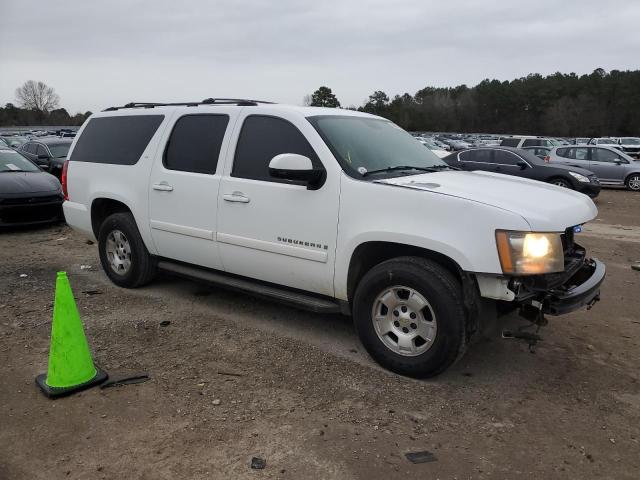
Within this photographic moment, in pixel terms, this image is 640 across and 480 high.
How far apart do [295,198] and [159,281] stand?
2655 millimetres

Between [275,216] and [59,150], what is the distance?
11.8 m

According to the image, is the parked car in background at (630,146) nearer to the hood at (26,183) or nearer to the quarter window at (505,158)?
the quarter window at (505,158)

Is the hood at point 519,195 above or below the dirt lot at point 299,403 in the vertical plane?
above

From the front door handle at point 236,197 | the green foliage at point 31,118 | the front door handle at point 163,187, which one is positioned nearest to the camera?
the front door handle at point 236,197

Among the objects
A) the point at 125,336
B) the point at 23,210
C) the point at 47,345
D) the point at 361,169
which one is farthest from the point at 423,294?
the point at 23,210

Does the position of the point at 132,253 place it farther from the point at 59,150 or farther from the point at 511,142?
the point at 511,142

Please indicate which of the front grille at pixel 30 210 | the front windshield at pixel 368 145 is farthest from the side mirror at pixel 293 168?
the front grille at pixel 30 210

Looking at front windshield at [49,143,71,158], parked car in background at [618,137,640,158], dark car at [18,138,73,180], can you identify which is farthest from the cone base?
parked car in background at [618,137,640,158]

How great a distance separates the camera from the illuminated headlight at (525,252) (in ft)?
10.7

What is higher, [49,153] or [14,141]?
[49,153]

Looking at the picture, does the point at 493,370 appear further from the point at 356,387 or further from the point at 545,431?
the point at 356,387

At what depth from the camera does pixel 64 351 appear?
3553mm

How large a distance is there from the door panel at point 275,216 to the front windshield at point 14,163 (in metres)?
7.09

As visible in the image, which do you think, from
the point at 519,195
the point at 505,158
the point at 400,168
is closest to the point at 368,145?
the point at 400,168
